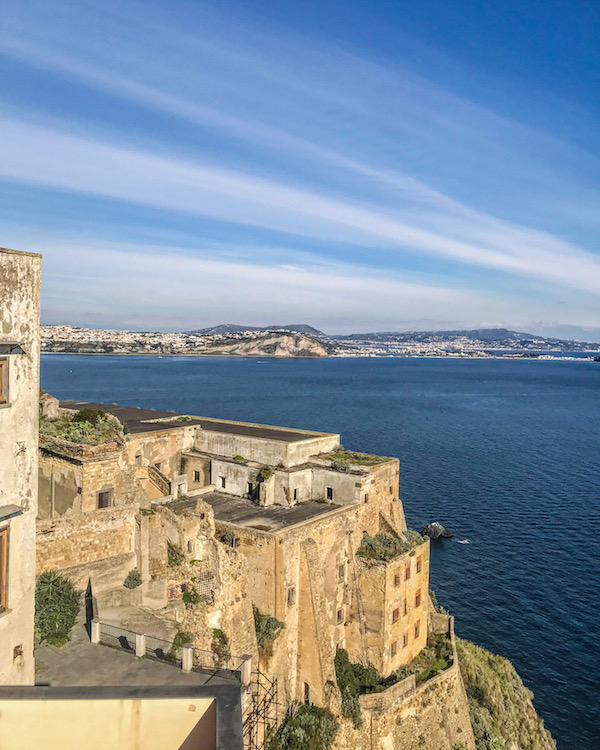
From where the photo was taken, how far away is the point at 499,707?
32969mm

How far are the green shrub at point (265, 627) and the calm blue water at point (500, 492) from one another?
18815 mm

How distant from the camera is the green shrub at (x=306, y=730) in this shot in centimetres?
2459

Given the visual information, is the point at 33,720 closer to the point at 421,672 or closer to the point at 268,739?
the point at 268,739

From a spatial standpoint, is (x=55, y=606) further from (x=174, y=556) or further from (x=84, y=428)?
(x=84, y=428)

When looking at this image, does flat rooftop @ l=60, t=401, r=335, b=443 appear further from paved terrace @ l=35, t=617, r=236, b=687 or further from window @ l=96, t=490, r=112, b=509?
paved terrace @ l=35, t=617, r=236, b=687

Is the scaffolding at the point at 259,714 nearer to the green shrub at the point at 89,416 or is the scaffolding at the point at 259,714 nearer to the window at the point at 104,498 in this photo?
the window at the point at 104,498

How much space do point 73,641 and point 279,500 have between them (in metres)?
15.1

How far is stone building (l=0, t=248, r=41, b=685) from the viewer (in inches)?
459

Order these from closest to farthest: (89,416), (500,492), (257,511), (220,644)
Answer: (220,644) < (89,416) < (257,511) < (500,492)

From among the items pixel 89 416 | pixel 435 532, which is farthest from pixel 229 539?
pixel 435 532

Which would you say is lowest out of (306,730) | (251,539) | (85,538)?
(306,730)

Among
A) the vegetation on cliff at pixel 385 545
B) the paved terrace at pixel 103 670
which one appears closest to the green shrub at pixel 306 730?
the vegetation on cliff at pixel 385 545

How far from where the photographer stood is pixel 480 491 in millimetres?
65375

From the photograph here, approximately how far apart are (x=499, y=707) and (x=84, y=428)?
2777 cm
